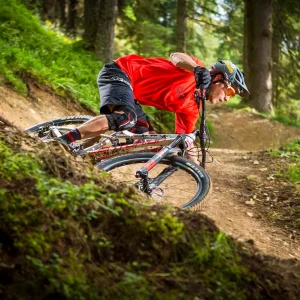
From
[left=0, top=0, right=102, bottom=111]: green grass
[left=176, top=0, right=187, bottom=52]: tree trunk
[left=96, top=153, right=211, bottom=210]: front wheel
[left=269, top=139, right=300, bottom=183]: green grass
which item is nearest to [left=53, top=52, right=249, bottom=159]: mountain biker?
[left=96, top=153, right=211, bottom=210]: front wheel

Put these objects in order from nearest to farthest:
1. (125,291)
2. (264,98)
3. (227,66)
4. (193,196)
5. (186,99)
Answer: (125,291) → (193,196) → (227,66) → (186,99) → (264,98)

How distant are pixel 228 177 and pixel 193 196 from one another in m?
3.51

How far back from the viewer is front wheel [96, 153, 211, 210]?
15.1 feet

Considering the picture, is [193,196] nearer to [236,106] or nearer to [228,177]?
[228,177]

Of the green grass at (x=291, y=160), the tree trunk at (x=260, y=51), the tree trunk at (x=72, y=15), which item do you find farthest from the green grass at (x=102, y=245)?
the tree trunk at (x=72, y=15)

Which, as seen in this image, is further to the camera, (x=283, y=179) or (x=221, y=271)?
(x=283, y=179)

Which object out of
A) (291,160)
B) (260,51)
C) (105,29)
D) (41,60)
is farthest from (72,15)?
(291,160)

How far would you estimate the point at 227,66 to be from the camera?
541cm

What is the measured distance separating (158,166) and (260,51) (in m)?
12.1

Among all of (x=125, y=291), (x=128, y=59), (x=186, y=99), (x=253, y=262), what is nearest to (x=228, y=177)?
(x=186, y=99)

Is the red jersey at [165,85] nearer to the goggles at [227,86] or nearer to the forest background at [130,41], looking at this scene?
the goggles at [227,86]

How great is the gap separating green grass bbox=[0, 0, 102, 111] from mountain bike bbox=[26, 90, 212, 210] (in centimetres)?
406

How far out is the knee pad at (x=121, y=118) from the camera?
5223 mm

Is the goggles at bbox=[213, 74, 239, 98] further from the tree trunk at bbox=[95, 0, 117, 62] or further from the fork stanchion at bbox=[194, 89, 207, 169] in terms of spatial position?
the tree trunk at bbox=[95, 0, 117, 62]
